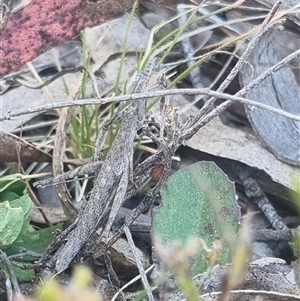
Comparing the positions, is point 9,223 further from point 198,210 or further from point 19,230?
point 198,210

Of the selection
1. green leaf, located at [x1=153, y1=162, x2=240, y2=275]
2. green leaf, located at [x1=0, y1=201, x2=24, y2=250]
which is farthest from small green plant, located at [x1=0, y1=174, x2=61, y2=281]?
green leaf, located at [x1=153, y1=162, x2=240, y2=275]

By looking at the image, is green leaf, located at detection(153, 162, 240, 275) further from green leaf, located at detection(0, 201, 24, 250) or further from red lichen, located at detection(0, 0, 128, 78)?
red lichen, located at detection(0, 0, 128, 78)

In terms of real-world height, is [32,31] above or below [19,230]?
above

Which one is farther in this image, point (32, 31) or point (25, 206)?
point (32, 31)

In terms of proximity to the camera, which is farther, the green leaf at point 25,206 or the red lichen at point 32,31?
the red lichen at point 32,31

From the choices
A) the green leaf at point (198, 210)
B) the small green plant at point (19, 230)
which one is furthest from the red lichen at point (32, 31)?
the green leaf at point (198, 210)

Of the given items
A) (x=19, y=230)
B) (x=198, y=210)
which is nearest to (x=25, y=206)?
(x=19, y=230)

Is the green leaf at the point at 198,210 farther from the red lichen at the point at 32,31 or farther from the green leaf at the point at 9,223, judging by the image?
the red lichen at the point at 32,31
